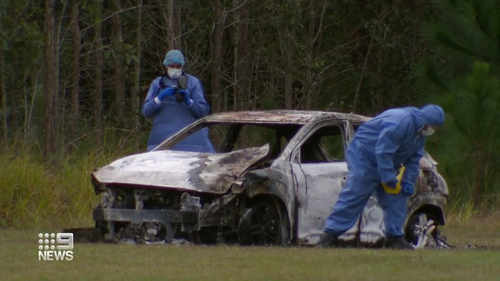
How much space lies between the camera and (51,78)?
1747cm

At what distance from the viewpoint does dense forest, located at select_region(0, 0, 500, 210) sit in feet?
58.4

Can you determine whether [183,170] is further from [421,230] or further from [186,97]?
[421,230]

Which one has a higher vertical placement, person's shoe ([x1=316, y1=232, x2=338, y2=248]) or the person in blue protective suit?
Result: the person in blue protective suit

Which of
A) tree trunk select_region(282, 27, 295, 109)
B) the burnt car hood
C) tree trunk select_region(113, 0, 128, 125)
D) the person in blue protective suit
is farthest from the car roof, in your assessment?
tree trunk select_region(282, 27, 295, 109)

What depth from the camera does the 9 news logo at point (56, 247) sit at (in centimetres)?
980

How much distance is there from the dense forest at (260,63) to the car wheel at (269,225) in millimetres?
5580

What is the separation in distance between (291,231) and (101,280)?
131 inches

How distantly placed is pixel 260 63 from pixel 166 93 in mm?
12803

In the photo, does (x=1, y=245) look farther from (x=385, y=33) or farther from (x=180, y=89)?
(x=385, y=33)

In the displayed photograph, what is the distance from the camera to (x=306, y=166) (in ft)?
38.4

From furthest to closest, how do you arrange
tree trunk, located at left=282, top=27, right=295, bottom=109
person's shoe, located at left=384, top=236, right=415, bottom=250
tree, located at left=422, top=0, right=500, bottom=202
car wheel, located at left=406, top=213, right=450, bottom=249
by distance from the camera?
1. tree trunk, located at left=282, top=27, right=295, bottom=109
2. tree, located at left=422, top=0, right=500, bottom=202
3. car wheel, located at left=406, top=213, right=450, bottom=249
4. person's shoe, located at left=384, top=236, right=415, bottom=250

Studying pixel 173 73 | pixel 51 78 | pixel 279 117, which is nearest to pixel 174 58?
pixel 173 73

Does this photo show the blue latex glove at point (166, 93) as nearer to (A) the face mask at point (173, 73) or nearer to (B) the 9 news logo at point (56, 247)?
(A) the face mask at point (173, 73)

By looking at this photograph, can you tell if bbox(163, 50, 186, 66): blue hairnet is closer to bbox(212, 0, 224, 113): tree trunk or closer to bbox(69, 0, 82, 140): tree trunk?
bbox(69, 0, 82, 140): tree trunk
